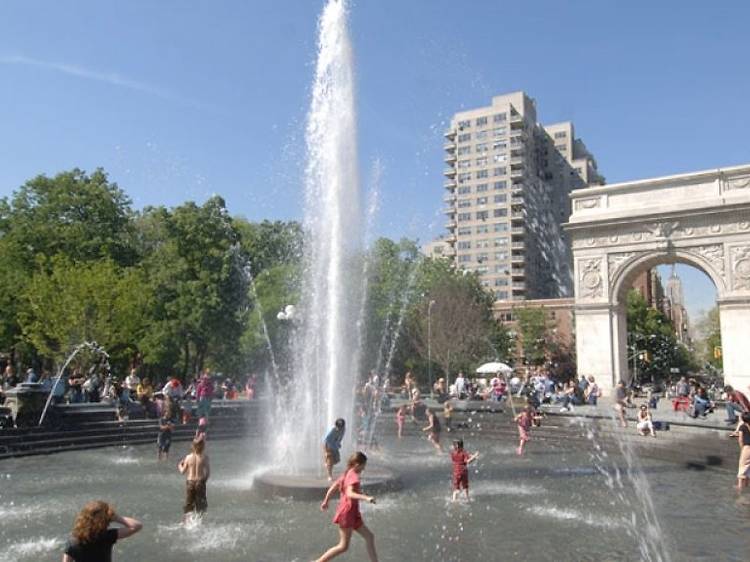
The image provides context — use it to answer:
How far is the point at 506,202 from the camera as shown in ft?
291

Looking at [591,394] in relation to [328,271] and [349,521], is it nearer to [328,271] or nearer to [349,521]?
[328,271]

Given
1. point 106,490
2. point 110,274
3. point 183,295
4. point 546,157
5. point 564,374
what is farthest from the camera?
point 546,157

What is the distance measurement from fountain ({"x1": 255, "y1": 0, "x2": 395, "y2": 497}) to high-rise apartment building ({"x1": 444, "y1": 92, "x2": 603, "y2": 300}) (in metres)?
69.9

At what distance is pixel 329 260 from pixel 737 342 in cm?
2336

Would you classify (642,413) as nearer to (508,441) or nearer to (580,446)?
(580,446)

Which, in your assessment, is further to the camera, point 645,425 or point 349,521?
point 645,425

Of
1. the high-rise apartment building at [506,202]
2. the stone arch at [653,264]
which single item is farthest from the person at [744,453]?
the high-rise apartment building at [506,202]

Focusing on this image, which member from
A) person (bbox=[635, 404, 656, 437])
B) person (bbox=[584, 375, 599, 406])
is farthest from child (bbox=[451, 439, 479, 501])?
person (bbox=[584, 375, 599, 406])

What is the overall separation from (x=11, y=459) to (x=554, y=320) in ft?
217

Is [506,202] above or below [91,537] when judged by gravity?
above

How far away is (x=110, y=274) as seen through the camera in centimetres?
3500

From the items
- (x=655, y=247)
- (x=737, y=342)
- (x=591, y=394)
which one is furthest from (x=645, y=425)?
(x=655, y=247)

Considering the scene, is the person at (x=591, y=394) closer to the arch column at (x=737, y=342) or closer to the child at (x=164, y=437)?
the arch column at (x=737, y=342)

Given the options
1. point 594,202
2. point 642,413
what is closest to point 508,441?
point 642,413
